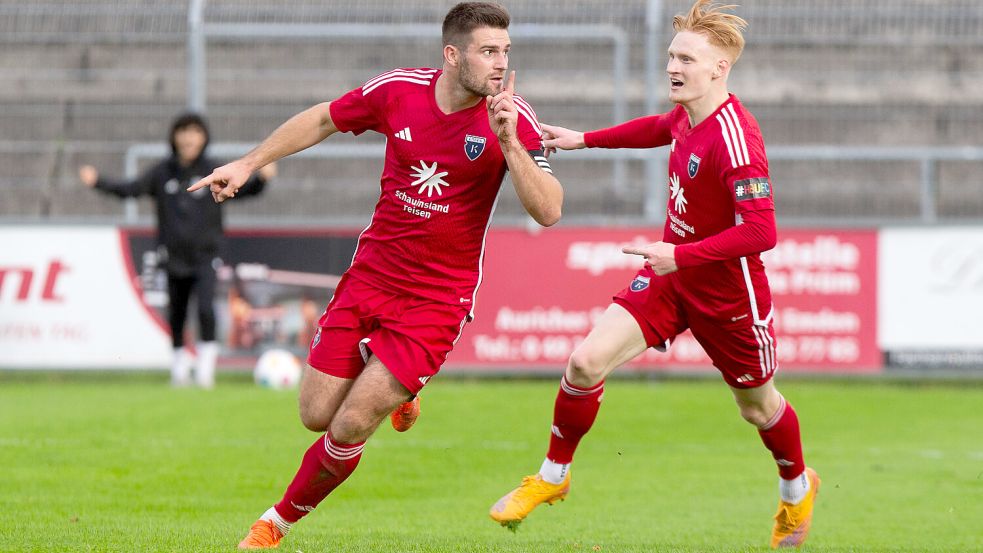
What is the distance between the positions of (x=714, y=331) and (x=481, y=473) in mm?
2609

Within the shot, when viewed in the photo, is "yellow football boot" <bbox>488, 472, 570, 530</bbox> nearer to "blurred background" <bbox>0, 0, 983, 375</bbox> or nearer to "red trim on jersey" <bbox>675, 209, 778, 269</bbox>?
"red trim on jersey" <bbox>675, 209, 778, 269</bbox>

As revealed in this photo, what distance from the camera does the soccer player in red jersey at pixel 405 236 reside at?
609 cm

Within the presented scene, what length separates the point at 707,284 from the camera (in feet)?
21.8

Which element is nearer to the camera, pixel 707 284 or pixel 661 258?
pixel 661 258

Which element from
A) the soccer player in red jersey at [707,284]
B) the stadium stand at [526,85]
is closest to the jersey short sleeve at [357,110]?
the soccer player in red jersey at [707,284]

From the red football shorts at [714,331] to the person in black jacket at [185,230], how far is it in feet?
24.0

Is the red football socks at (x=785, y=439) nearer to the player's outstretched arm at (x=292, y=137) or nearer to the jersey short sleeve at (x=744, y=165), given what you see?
the jersey short sleeve at (x=744, y=165)

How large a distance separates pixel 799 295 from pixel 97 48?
752 centimetres

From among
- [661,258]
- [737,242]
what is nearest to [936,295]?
[737,242]

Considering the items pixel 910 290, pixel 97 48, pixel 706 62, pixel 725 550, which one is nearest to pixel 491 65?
pixel 706 62

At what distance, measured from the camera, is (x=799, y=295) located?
45.6ft

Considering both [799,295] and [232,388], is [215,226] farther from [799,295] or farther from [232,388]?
[799,295]

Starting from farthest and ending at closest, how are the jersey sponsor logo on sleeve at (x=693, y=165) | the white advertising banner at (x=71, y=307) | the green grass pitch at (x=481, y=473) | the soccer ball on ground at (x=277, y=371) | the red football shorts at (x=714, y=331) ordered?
1. the white advertising banner at (x=71, y=307)
2. the soccer ball on ground at (x=277, y=371)
3. the green grass pitch at (x=481, y=473)
4. the red football shorts at (x=714, y=331)
5. the jersey sponsor logo on sleeve at (x=693, y=165)

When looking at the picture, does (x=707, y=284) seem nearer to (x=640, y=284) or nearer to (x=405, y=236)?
(x=640, y=284)
